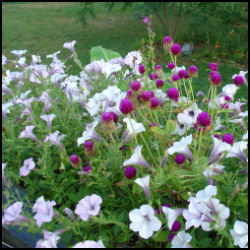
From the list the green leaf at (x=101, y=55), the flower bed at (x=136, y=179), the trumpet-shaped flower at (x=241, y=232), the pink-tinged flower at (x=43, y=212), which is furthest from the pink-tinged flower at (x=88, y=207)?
the green leaf at (x=101, y=55)

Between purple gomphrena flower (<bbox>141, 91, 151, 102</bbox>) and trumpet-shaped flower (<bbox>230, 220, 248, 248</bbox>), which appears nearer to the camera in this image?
trumpet-shaped flower (<bbox>230, 220, 248, 248</bbox>)

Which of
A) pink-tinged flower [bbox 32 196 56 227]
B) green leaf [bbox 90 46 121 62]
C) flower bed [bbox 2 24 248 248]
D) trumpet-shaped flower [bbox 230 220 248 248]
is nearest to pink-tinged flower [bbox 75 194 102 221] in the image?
flower bed [bbox 2 24 248 248]

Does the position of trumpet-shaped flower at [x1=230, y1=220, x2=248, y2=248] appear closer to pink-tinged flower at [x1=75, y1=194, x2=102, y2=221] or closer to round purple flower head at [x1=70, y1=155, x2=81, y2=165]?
pink-tinged flower at [x1=75, y1=194, x2=102, y2=221]

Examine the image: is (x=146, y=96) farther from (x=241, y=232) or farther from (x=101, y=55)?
(x=101, y=55)

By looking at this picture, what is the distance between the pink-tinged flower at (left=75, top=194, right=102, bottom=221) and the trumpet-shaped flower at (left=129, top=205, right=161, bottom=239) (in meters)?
0.10

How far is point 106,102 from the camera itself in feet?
3.66

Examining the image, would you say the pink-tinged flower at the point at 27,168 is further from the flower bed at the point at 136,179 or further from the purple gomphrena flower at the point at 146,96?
the purple gomphrena flower at the point at 146,96

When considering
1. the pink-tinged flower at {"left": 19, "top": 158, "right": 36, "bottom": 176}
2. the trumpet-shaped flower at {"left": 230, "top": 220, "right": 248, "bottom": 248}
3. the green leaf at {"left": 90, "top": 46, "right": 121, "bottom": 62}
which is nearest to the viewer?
the trumpet-shaped flower at {"left": 230, "top": 220, "right": 248, "bottom": 248}

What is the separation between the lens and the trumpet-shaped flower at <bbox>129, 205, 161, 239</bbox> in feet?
Answer: 2.63

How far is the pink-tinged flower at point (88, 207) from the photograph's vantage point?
0.81m

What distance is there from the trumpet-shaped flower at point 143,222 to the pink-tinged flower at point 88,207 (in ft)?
0.33

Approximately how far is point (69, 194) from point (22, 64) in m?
0.91

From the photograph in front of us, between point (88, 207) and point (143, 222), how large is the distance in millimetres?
165

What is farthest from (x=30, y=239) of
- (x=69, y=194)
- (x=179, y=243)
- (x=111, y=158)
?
(x=179, y=243)
